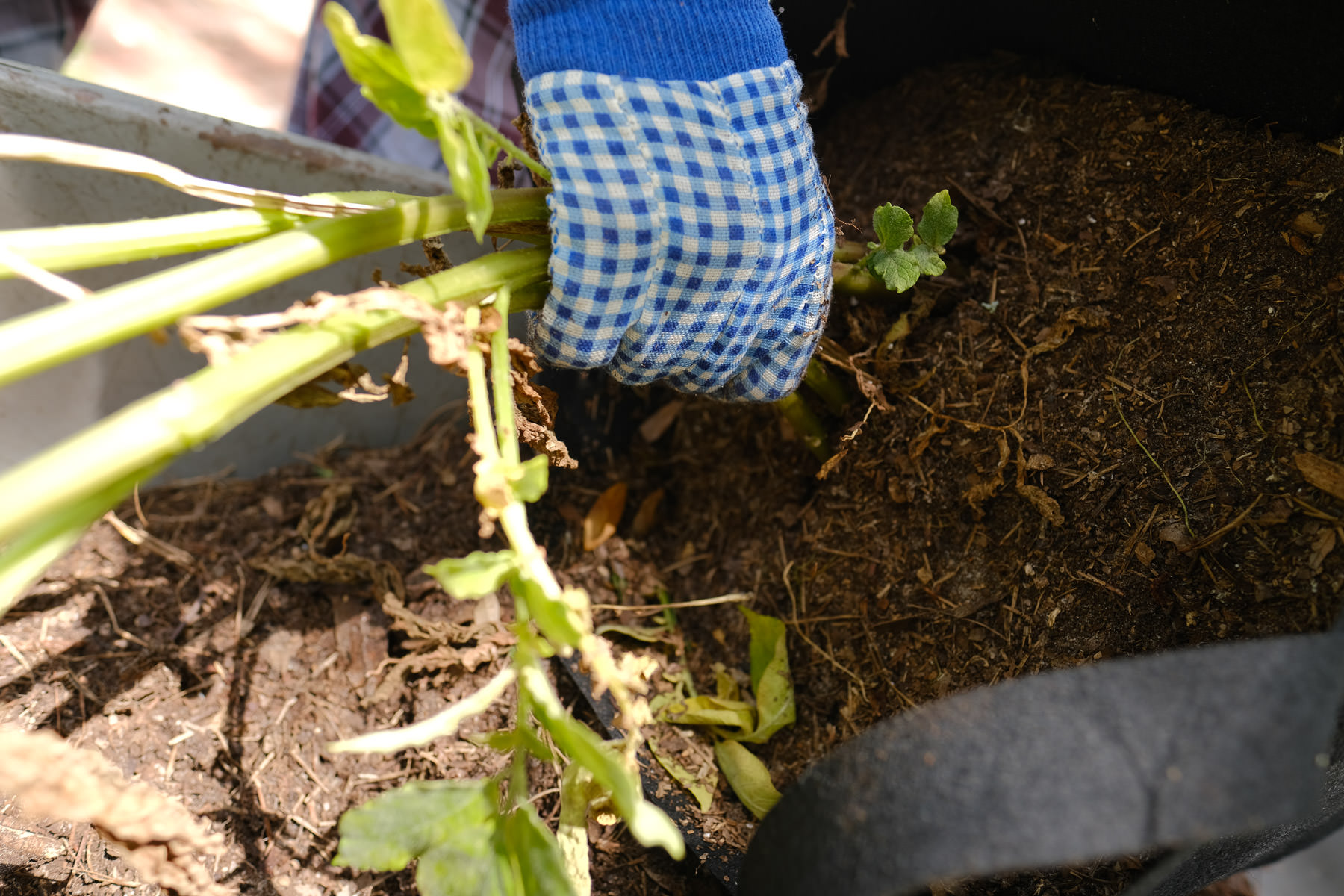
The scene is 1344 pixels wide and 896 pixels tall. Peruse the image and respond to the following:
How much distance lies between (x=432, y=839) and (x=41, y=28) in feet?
5.53

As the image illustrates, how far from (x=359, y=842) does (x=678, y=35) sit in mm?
616

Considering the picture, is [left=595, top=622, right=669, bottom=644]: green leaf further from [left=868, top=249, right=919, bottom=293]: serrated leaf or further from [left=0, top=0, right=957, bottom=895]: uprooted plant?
[left=868, top=249, right=919, bottom=293]: serrated leaf

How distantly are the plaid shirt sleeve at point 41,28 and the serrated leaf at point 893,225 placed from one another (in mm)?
1456

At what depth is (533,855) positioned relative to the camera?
0.50 m

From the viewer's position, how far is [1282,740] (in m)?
0.37

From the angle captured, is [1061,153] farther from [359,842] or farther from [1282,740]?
[359,842]

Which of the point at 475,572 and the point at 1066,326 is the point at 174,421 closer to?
the point at 475,572

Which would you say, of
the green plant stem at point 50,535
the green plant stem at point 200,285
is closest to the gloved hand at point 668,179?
the green plant stem at point 200,285

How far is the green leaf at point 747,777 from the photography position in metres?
0.74

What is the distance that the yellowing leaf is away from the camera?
3.08 ft

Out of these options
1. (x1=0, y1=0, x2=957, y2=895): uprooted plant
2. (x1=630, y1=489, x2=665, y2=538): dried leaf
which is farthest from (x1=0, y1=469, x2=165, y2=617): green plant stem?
(x1=630, y1=489, x2=665, y2=538): dried leaf

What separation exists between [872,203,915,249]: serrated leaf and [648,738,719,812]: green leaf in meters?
0.53

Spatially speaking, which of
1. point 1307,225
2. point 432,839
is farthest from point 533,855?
point 1307,225

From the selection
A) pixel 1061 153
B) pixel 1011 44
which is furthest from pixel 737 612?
pixel 1011 44
